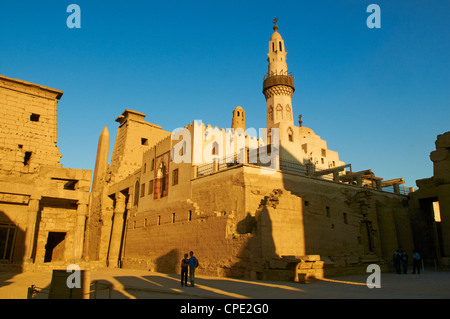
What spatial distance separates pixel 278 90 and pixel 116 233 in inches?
866

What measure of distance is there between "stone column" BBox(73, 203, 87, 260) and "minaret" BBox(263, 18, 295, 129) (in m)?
21.6

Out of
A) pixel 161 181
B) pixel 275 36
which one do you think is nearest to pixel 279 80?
pixel 275 36

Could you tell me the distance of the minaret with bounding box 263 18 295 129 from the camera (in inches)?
1373

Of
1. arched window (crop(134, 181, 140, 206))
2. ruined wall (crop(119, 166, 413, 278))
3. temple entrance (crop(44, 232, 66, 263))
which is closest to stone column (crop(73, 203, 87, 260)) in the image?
temple entrance (crop(44, 232, 66, 263))

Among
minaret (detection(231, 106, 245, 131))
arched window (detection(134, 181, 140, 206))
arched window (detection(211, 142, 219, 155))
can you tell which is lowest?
arched window (detection(134, 181, 140, 206))

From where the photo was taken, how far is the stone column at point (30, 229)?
17000 millimetres

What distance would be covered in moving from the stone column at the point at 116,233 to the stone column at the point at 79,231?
910cm

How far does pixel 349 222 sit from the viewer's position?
19.6 meters

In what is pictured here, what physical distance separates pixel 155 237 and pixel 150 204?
2.79 metres

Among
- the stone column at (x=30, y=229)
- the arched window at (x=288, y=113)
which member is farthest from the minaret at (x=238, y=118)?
the stone column at (x=30, y=229)

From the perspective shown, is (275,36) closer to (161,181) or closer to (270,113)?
(270,113)

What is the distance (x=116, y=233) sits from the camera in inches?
1078

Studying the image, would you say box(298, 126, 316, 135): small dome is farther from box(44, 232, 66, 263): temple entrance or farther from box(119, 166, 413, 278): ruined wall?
box(44, 232, 66, 263): temple entrance
